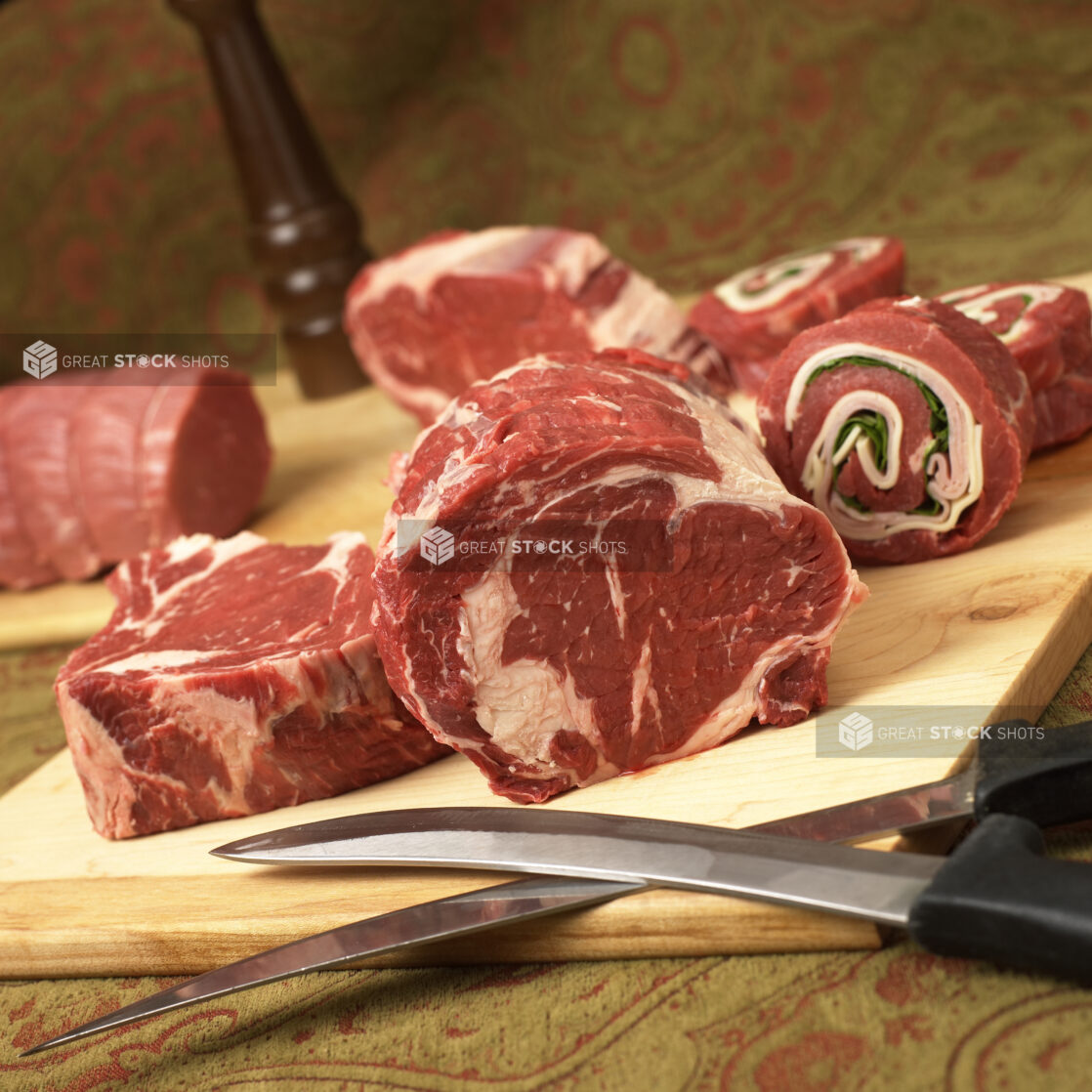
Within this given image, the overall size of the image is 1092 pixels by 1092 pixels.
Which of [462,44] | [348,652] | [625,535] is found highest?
[462,44]

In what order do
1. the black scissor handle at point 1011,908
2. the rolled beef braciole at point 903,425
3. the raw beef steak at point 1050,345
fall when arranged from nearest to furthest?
1. the black scissor handle at point 1011,908
2. the rolled beef braciole at point 903,425
3. the raw beef steak at point 1050,345

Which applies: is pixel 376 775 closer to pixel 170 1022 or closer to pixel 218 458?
pixel 170 1022

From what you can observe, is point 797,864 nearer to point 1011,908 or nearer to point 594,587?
point 1011,908

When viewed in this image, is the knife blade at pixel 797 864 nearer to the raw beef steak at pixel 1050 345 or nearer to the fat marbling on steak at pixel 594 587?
the fat marbling on steak at pixel 594 587

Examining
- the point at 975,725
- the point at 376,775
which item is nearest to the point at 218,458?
the point at 376,775

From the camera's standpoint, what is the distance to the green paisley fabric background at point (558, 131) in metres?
5.87

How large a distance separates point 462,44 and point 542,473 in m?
4.87

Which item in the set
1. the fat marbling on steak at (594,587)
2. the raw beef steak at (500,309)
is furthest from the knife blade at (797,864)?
the raw beef steak at (500,309)

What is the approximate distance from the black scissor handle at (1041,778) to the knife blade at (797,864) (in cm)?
5

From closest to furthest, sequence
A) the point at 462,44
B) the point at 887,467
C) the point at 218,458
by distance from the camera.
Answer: the point at 887,467 < the point at 218,458 < the point at 462,44

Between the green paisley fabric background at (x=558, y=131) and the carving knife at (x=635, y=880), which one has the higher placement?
the green paisley fabric background at (x=558, y=131)

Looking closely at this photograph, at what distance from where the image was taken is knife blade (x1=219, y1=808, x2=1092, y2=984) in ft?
5.86

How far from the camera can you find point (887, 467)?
296 cm

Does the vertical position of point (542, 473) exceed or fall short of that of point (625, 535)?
it exceeds it
